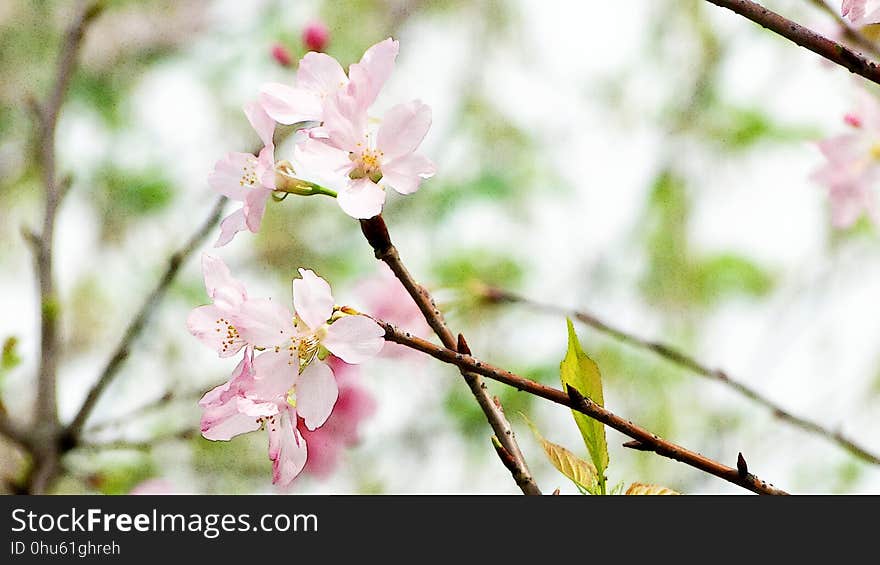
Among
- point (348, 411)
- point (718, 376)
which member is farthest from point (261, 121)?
point (348, 411)

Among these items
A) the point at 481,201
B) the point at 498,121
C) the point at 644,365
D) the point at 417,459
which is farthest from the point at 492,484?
the point at 498,121

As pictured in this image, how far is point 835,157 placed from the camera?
80 cm

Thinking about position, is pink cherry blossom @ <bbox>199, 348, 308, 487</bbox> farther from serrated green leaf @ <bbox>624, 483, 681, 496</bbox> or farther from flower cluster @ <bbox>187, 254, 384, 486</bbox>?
serrated green leaf @ <bbox>624, 483, 681, 496</bbox>

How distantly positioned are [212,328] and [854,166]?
575 mm

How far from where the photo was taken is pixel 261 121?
1.56 feet

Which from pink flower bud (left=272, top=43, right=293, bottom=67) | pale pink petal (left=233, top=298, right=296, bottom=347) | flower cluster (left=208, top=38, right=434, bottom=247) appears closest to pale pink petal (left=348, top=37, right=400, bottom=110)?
flower cluster (left=208, top=38, right=434, bottom=247)

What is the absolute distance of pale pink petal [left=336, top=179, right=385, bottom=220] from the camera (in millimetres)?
417

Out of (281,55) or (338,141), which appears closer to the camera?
(338,141)

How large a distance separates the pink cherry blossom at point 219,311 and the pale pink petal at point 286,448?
4 centimetres

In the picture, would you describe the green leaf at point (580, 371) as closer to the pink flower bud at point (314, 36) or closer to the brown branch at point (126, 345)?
the brown branch at point (126, 345)

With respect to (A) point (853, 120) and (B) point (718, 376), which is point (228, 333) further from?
(A) point (853, 120)
